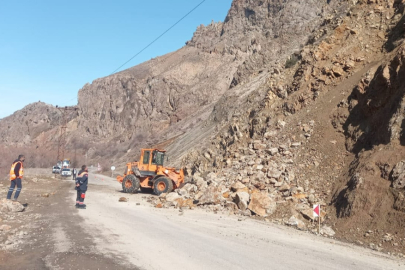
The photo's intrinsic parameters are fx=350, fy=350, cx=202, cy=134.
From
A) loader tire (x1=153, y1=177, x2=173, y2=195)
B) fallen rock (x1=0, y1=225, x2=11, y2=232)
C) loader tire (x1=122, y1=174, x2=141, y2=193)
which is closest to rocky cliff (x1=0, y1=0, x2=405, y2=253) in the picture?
loader tire (x1=153, y1=177, x2=173, y2=195)

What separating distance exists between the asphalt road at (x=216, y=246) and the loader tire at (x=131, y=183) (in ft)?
26.7

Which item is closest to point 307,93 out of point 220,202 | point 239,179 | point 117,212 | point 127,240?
point 239,179

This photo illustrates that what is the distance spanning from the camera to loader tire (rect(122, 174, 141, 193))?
2038 cm

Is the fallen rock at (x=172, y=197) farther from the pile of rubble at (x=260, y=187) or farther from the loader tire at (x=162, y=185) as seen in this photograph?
the loader tire at (x=162, y=185)

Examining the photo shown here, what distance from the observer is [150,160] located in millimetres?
20781

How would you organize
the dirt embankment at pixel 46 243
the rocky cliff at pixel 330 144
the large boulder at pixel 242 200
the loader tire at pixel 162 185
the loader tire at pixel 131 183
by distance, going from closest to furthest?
the dirt embankment at pixel 46 243 → the rocky cliff at pixel 330 144 → the large boulder at pixel 242 200 → the loader tire at pixel 162 185 → the loader tire at pixel 131 183

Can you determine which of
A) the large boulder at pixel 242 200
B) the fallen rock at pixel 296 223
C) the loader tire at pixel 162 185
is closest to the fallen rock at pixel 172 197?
the loader tire at pixel 162 185

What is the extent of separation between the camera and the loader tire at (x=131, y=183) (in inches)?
802

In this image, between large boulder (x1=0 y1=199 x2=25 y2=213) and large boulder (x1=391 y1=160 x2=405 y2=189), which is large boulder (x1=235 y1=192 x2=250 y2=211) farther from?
large boulder (x1=0 y1=199 x2=25 y2=213)

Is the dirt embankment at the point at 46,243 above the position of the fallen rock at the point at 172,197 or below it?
below

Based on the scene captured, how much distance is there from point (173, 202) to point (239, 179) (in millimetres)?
3130

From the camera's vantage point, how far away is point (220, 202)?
47.7 feet

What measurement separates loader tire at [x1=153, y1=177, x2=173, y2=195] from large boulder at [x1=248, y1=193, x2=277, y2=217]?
6972 millimetres

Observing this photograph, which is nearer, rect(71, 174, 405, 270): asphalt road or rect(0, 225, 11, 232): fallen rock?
rect(71, 174, 405, 270): asphalt road
